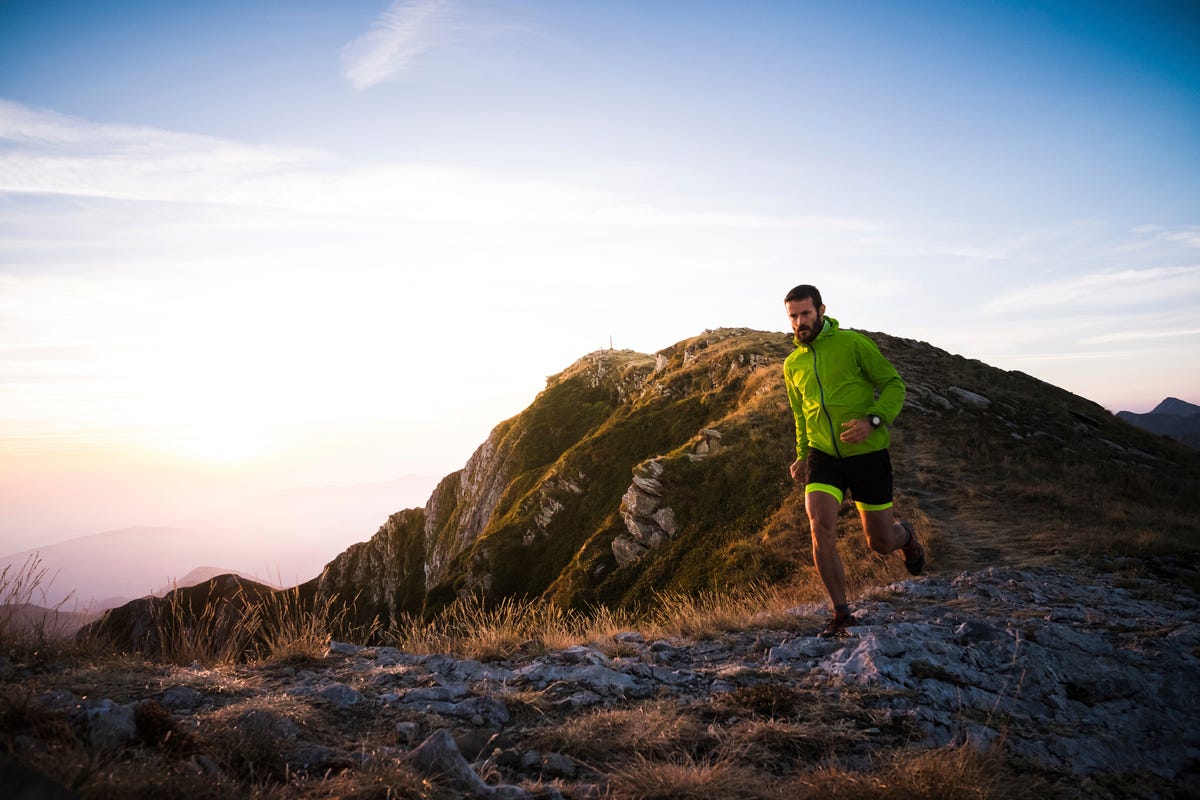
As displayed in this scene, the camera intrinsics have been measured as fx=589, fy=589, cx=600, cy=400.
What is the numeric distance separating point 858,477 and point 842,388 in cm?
90

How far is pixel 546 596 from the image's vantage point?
2450cm

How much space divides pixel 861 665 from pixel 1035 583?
4546mm

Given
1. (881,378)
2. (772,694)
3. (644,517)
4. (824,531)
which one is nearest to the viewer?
(772,694)

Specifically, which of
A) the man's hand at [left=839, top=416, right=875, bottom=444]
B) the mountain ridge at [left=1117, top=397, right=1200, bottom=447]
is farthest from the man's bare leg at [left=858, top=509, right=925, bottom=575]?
the mountain ridge at [left=1117, top=397, right=1200, bottom=447]

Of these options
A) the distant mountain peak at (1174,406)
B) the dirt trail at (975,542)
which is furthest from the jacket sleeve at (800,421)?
the distant mountain peak at (1174,406)

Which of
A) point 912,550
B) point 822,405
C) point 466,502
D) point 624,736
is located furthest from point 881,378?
point 466,502

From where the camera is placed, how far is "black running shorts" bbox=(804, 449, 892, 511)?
5809mm

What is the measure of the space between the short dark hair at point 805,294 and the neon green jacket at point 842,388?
0.27 metres

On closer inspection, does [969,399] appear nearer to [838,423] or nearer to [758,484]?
[758,484]

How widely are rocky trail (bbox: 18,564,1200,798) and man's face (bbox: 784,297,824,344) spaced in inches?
113

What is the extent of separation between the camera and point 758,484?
65.8ft

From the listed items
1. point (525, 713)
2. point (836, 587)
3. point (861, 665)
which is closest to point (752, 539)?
point (836, 587)

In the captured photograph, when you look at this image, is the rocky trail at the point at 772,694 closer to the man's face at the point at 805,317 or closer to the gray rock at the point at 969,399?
the man's face at the point at 805,317

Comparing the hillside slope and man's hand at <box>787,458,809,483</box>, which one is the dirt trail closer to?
the hillside slope
